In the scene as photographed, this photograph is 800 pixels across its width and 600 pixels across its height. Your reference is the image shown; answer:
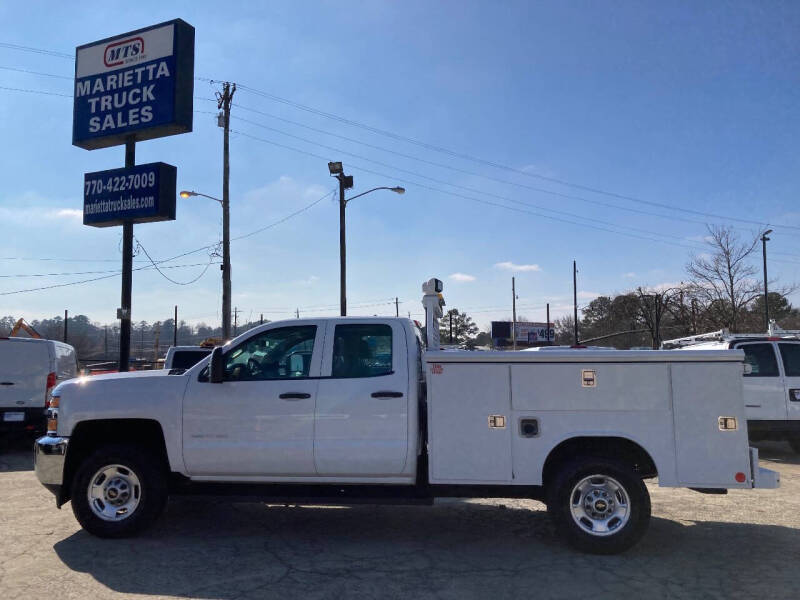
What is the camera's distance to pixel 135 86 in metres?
17.3

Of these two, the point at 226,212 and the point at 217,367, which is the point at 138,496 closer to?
the point at 217,367

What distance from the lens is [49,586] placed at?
4730 mm

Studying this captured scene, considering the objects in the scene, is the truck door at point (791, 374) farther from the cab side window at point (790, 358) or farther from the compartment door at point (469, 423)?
the compartment door at point (469, 423)

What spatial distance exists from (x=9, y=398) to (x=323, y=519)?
734 centimetres

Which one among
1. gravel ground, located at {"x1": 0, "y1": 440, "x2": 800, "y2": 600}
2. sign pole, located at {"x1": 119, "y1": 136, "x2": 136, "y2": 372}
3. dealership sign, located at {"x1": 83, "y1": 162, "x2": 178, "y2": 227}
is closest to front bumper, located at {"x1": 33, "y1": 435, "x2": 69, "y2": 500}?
gravel ground, located at {"x1": 0, "y1": 440, "x2": 800, "y2": 600}

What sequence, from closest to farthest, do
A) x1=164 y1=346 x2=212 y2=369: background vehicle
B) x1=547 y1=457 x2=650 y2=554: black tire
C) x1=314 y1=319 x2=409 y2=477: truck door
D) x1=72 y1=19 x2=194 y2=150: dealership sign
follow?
x1=547 y1=457 x2=650 y2=554: black tire < x1=314 y1=319 x2=409 y2=477: truck door < x1=164 y1=346 x2=212 y2=369: background vehicle < x1=72 y1=19 x2=194 y2=150: dealership sign

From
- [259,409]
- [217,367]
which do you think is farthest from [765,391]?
[217,367]

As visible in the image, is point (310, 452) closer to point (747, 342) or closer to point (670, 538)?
point (670, 538)

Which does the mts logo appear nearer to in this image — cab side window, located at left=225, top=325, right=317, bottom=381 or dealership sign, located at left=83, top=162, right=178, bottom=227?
dealership sign, located at left=83, top=162, right=178, bottom=227

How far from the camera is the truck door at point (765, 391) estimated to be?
10.5 meters

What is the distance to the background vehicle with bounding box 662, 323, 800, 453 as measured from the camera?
10.5 metres

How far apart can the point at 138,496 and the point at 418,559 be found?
8.70 feet

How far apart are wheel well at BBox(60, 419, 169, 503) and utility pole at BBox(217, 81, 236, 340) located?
1764cm

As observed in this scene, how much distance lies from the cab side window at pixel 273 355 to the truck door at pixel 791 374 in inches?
334
